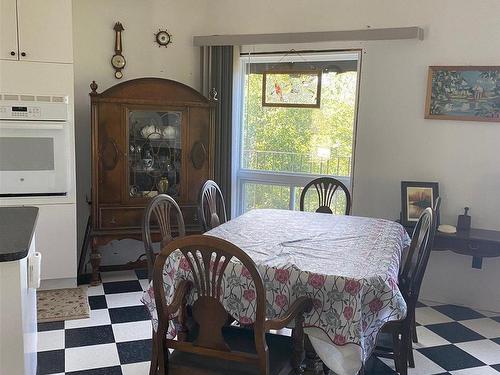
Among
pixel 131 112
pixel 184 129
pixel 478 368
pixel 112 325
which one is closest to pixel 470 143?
pixel 478 368

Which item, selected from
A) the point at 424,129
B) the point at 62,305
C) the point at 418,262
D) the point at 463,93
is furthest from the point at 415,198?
the point at 62,305

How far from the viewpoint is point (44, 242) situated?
3508mm

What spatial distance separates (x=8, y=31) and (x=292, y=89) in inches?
82.9

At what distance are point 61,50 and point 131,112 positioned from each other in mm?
643

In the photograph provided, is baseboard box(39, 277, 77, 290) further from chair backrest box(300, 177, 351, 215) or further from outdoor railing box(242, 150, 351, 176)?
chair backrest box(300, 177, 351, 215)

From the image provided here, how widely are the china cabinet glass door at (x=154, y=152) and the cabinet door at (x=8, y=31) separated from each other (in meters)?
0.90

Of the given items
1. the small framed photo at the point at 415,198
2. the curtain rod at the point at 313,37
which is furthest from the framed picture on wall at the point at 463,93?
the small framed photo at the point at 415,198

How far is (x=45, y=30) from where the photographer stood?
335 centimetres

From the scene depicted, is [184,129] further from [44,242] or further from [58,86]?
[44,242]

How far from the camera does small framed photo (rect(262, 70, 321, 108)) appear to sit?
398 cm

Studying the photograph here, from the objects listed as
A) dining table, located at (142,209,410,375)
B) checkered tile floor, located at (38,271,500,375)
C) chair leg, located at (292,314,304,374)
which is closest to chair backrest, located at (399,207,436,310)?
dining table, located at (142,209,410,375)

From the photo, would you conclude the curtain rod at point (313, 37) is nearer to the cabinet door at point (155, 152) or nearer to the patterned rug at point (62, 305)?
the cabinet door at point (155, 152)

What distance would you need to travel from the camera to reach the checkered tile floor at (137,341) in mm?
2625

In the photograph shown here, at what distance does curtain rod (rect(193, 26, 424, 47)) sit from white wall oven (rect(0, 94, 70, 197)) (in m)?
1.33
